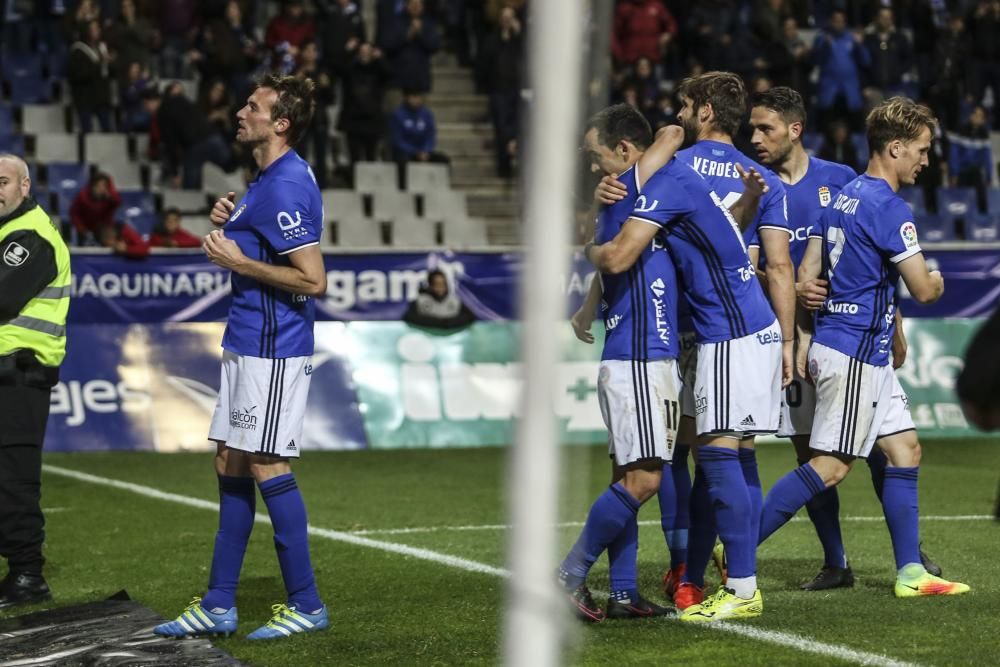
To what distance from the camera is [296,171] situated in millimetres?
6621

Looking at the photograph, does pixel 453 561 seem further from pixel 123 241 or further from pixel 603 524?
pixel 123 241

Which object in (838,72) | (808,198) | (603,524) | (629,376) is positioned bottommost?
(603,524)

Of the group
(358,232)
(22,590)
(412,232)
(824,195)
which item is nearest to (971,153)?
(412,232)

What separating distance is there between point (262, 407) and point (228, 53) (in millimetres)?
15061

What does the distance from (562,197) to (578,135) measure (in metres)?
0.20

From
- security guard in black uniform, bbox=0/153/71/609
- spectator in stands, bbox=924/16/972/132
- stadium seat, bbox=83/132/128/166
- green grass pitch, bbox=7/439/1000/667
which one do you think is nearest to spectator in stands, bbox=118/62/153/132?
stadium seat, bbox=83/132/128/166

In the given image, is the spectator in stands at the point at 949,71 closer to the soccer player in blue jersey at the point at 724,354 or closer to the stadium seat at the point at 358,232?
the stadium seat at the point at 358,232

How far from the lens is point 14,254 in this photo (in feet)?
25.3

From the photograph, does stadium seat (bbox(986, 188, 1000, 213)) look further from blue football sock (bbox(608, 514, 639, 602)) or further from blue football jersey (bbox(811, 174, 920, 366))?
blue football sock (bbox(608, 514, 639, 602))

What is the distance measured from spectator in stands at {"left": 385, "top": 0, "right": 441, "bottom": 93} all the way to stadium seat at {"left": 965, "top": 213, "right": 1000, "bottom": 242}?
758 cm

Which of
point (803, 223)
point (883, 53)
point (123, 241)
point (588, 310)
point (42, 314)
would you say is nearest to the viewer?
point (588, 310)

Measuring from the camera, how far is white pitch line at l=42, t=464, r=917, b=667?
588 centimetres

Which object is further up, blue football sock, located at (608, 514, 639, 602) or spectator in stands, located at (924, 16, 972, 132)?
spectator in stands, located at (924, 16, 972, 132)

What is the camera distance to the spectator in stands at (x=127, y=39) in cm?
2080
